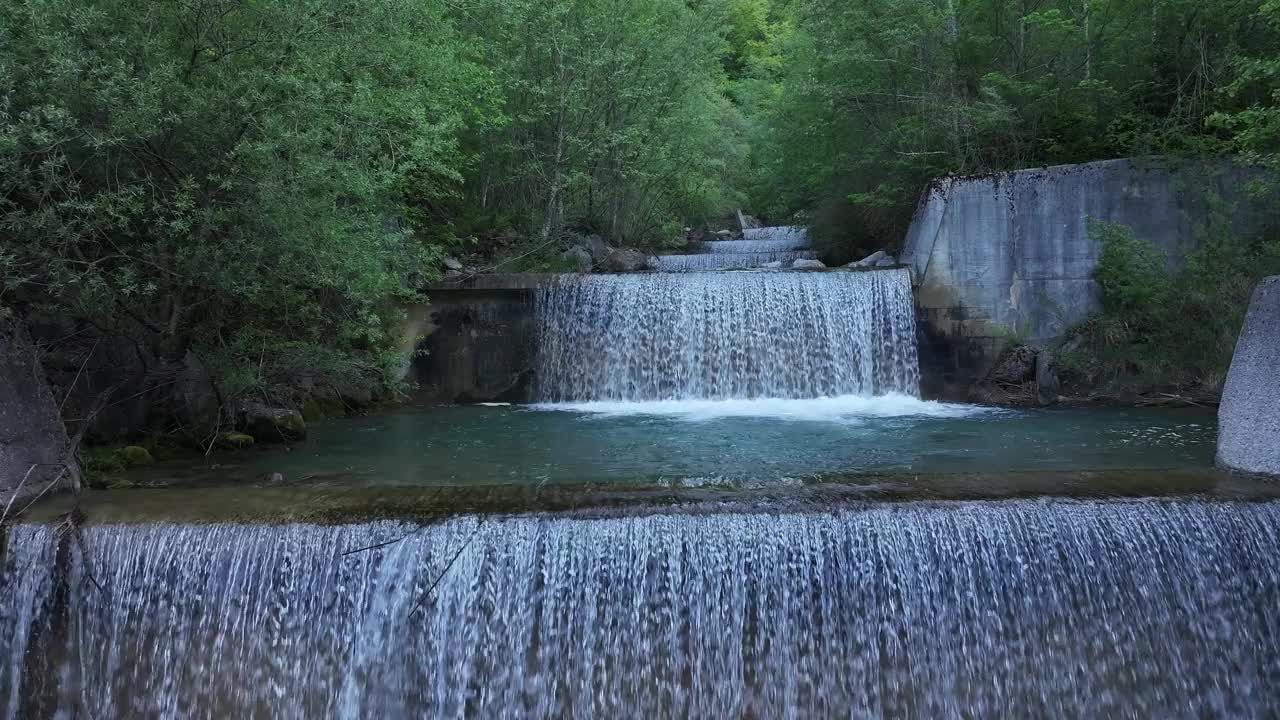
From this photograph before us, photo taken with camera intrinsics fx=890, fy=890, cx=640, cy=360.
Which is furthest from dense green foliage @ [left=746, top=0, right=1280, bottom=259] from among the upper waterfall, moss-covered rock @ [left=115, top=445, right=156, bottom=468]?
moss-covered rock @ [left=115, top=445, right=156, bottom=468]

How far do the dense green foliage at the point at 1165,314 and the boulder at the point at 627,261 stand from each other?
285 inches

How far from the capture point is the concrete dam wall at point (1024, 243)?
1099 centimetres

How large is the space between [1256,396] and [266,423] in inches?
326

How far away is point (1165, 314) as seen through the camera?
1059 cm

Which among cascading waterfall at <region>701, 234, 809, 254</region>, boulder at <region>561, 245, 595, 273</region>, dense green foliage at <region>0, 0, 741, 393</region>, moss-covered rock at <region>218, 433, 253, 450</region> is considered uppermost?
dense green foliage at <region>0, 0, 741, 393</region>

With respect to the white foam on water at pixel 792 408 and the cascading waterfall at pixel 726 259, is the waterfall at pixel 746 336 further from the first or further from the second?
the cascading waterfall at pixel 726 259

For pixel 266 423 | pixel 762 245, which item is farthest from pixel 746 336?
pixel 762 245

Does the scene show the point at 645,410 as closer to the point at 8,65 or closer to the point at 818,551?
the point at 818,551

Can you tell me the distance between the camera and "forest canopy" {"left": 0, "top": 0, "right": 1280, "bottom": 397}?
590cm

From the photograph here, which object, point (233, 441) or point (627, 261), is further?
point (627, 261)

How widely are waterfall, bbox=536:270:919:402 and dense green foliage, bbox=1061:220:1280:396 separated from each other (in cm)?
224

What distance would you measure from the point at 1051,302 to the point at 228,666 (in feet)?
33.7

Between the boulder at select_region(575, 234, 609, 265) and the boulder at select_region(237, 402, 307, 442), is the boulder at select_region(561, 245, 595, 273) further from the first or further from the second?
the boulder at select_region(237, 402, 307, 442)

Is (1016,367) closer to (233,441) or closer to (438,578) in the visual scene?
(438,578)
